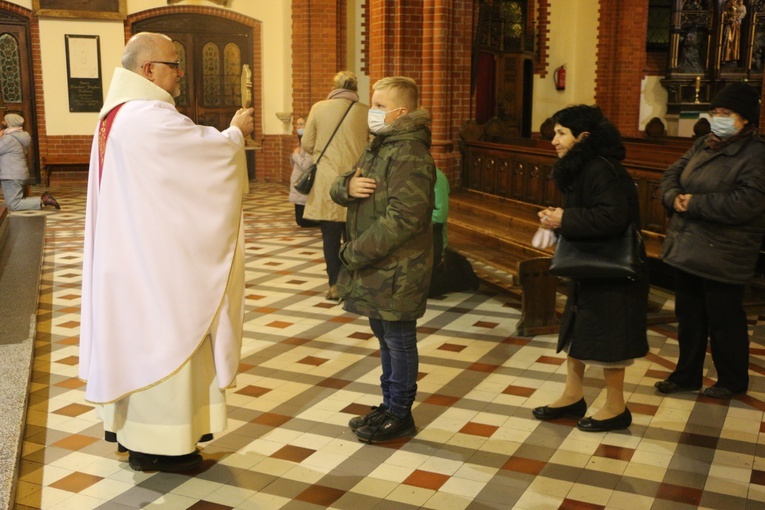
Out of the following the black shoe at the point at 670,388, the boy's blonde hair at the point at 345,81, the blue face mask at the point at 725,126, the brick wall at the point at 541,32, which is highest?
the brick wall at the point at 541,32

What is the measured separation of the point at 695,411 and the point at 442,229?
2636 millimetres

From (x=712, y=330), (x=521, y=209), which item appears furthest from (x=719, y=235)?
(x=521, y=209)

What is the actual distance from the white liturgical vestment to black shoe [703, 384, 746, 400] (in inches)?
112

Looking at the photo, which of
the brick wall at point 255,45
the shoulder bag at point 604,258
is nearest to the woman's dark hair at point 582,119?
the shoulder bag at point 604,258

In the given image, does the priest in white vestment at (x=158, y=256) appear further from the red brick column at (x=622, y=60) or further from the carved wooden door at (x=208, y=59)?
the red brick column at (x=622, y=60)

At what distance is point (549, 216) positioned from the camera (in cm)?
422

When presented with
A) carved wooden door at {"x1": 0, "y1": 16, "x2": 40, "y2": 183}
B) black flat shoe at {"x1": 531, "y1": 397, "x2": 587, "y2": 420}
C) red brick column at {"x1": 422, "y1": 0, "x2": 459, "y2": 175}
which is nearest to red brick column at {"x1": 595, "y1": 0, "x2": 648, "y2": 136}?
red brick column at {"x1": 422, "y1": 0, "x2": 459, "y2": 175}

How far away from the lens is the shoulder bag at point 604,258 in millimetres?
4098

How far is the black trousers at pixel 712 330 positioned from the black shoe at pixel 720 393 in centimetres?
2

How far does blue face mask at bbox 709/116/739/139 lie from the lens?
4664 millimetres

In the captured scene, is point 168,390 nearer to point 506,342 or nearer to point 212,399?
point 212,399

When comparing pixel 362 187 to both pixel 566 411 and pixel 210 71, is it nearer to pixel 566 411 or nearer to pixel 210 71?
pixel 566 411

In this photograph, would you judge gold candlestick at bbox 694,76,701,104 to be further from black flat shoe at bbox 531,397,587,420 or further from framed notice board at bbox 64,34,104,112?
black flat shoe at bbox 531,397,587,420

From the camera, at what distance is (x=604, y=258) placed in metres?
4.14
